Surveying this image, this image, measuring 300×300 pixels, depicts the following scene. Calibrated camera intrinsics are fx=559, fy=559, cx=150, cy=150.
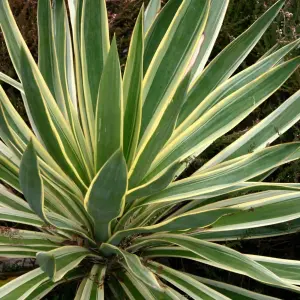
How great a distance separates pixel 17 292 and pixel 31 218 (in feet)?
0.68

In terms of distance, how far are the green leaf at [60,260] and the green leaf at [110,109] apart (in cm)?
27

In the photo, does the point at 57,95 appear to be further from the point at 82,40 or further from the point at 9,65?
the point at 9,65

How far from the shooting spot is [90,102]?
1527mm

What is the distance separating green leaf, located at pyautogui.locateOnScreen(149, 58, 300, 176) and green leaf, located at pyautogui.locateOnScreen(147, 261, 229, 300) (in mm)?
326

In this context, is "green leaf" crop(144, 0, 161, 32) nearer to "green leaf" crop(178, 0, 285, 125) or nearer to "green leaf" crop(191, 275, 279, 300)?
"green leaf" crop(178, 0, 285, 125)

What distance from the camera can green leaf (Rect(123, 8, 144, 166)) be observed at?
136cm

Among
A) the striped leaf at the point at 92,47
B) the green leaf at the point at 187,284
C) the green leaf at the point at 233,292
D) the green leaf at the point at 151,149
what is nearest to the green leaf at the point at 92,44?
the striped leaf at the point at 92,47

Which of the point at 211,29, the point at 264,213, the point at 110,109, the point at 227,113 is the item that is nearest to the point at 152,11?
the point at 211,29

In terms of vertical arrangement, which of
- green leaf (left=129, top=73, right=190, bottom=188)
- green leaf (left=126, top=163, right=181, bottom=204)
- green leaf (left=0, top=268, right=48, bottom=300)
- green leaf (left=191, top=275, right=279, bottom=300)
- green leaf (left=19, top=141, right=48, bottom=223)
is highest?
green leaf (left=129, top=73, right=190, bottom=188)

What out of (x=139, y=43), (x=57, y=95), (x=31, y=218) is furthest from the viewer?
(x=57, y=95)

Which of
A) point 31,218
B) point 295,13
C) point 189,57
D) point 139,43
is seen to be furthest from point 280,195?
point 295,13

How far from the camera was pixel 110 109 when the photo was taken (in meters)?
1.30


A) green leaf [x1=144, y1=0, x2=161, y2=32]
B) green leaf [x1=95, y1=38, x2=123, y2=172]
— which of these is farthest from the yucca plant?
green leaf [x1=144, y1=0, x2=161, y2=32]

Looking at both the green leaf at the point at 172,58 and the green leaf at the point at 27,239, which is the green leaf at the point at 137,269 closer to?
the green leaf at the point at 27,239
